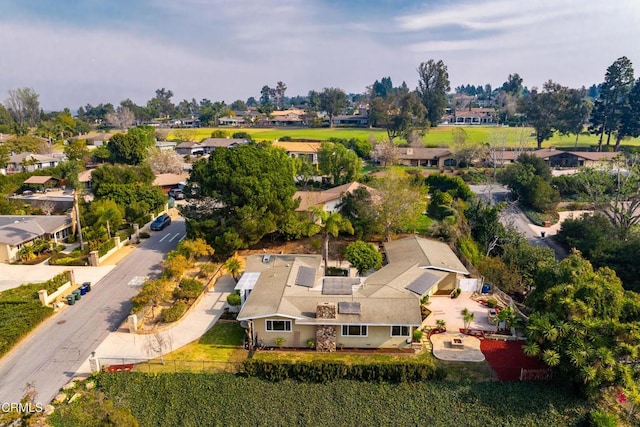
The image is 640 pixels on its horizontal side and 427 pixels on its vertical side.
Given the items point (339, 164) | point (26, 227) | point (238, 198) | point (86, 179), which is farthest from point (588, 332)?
point (86, 179)

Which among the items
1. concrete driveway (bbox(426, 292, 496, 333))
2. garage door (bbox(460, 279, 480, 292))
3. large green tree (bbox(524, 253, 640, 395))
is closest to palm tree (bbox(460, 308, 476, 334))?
concrete driveway (bbox(426, 292, 496, 333))

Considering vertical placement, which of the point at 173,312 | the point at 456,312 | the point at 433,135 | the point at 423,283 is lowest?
the point at 456,312

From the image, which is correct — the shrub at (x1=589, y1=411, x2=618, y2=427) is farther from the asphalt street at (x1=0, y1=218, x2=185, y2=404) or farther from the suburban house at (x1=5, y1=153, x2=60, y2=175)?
the suburban house at (x1=5, y1=153, x2=60, y2=175)

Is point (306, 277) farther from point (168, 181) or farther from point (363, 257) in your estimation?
point (168, 181)

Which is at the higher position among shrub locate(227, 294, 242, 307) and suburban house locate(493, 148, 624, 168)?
→ suburban house locate(493, 148, 624, 168)

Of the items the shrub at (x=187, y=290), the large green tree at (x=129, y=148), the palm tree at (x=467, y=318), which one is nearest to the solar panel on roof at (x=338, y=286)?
the palm tree at (x=467, y=318)

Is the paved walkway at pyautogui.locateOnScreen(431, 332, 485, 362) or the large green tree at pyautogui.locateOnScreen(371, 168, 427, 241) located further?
the large green tree at pyautogui.locateOnScreen(371, 168, 427, 241)
